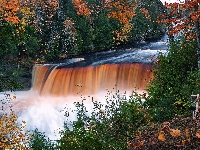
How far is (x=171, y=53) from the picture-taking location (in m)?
10.9

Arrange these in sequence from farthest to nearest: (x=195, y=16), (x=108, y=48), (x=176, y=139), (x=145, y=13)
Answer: (x=145, y=13)
(x=108, y=48)
(x=195, y=16)
(x=176, y=139)

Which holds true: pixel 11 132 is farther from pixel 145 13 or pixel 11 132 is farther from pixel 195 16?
pixel 145 13

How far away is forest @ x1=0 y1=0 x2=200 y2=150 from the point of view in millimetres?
7859

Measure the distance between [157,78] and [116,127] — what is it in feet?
9.65

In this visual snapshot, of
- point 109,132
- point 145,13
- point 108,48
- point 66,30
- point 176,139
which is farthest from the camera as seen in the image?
point 145,13

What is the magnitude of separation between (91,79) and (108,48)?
456 inches

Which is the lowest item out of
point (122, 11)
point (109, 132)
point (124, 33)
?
point (109, 132)

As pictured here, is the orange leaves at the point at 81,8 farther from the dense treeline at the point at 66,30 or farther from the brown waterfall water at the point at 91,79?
the brown waterfall water at the point at 91,79

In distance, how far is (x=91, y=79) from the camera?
22094 mm

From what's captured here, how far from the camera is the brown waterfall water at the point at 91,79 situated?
21.2 meters

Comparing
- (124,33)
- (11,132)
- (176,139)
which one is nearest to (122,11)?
(124,33)

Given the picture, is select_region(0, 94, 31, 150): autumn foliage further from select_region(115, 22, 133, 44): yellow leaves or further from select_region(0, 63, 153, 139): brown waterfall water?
select_region(115, 22, 133, 44): yellow leaves

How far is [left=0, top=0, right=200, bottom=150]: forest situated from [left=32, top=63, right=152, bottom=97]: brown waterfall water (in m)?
2.69

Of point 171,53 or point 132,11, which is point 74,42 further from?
point 171,53
